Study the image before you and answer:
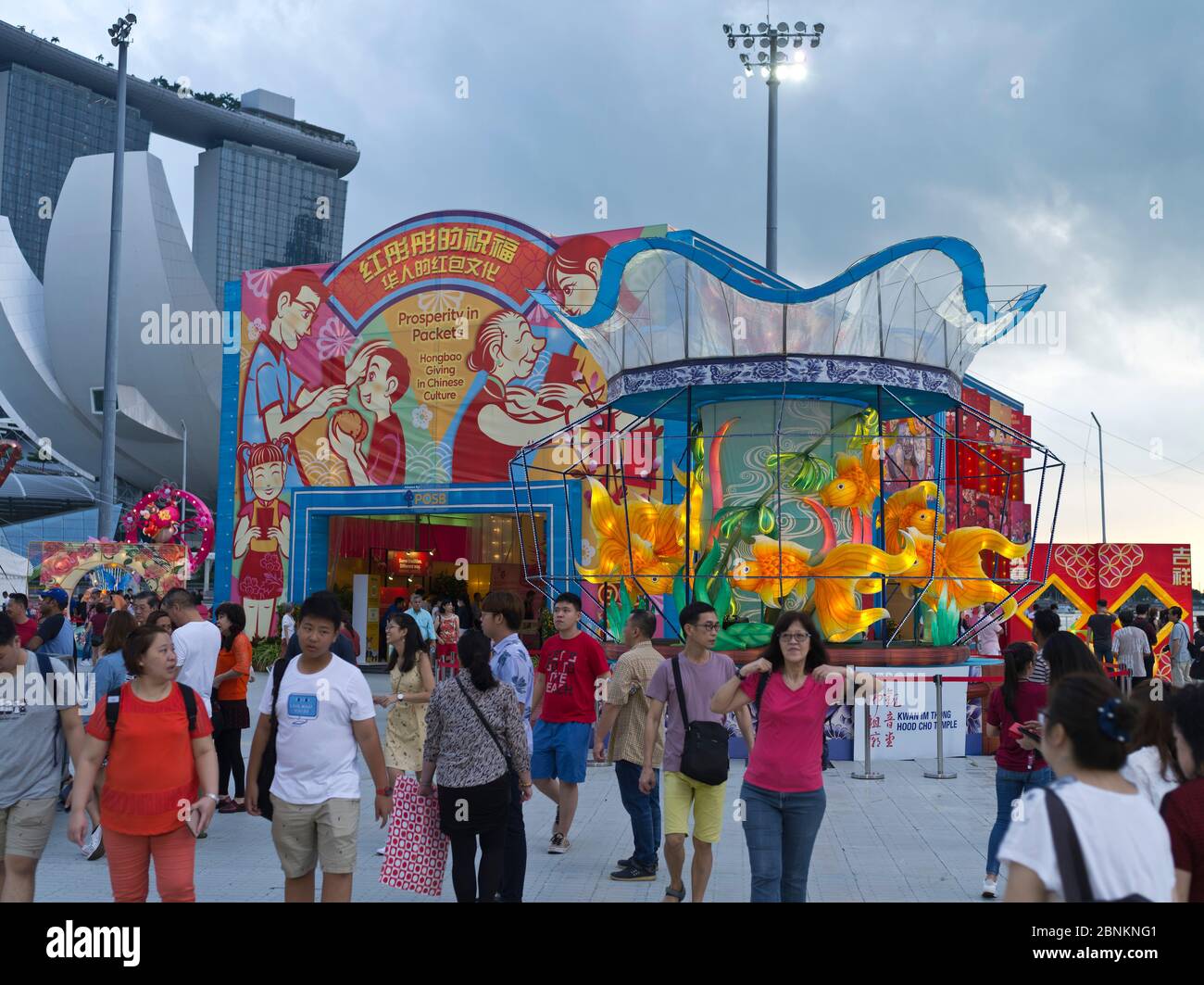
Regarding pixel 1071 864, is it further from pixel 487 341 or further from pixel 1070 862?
pixel 487 341

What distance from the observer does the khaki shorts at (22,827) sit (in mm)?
5020

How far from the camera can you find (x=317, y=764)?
4.96 m

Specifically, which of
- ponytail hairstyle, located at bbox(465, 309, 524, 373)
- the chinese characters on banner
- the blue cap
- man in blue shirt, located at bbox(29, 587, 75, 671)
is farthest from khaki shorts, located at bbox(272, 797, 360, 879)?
ponytail hairstyle, located at bbox(465, 309, 524, 373)

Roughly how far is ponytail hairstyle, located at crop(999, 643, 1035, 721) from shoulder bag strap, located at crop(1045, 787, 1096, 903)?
356cm

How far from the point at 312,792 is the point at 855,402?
9.30 m

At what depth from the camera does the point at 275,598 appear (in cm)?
2278

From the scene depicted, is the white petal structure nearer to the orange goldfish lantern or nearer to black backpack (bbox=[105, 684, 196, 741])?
Result: the orange goldfish lantern

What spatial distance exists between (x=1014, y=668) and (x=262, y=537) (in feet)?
60.8

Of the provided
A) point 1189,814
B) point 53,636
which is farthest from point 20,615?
point 1189,814

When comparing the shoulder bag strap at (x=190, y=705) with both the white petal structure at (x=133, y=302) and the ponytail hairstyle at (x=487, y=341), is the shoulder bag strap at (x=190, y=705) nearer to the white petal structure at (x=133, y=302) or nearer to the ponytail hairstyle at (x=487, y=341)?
the ponytail hairstyle at (x=487, y=341)

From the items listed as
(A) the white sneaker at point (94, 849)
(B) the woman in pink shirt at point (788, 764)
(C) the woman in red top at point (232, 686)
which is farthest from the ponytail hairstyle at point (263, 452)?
(B) the woman in pink shirt at point (788, 764)

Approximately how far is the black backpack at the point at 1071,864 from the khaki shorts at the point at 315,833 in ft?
10.0
